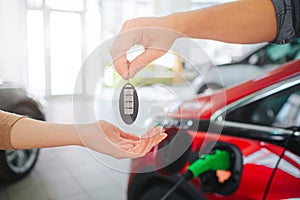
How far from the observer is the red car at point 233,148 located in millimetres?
752

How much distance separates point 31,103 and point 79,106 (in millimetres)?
480

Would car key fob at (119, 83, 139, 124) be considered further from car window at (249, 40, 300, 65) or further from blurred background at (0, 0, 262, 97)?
car window at (249, 40, 300, 65)

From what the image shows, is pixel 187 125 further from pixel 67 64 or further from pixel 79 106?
pixel 67 64

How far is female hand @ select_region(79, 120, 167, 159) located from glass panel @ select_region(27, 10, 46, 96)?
67 centimetres

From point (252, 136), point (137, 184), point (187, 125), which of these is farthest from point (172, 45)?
point (137, 184)

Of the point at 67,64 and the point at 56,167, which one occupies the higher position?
the point at 67,64

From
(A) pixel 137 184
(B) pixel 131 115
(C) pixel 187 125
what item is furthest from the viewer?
(A) pixel 137 184

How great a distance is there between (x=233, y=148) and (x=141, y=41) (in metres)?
0.53

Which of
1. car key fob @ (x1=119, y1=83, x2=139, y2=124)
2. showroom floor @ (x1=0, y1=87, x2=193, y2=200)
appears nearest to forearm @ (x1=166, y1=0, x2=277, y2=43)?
car key fob @ (x1=119, y1=83, x2=139, y2=124)

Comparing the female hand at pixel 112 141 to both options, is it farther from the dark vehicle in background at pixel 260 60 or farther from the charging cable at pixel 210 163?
the dark vehicle in background at pixel 260 60

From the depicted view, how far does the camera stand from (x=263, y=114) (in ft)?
4.06

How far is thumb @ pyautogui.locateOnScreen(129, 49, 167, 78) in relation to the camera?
1.62ft

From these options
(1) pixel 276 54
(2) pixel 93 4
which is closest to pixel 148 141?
(2) pixel 93 4

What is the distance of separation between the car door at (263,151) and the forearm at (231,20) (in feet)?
1.26
